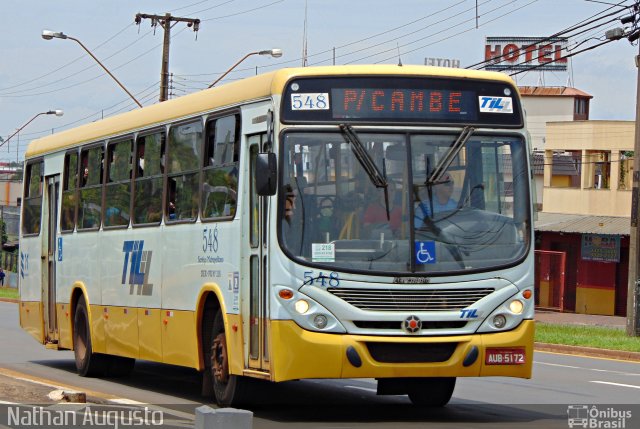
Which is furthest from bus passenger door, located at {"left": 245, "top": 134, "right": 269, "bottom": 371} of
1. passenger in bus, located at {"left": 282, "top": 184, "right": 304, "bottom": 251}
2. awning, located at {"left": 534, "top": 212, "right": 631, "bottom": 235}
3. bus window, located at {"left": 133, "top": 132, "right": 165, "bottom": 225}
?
awning, located at {"left": 534, "top": 212, "right": 631, "bottom": 235}

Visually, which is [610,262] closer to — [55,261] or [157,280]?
[55,261]

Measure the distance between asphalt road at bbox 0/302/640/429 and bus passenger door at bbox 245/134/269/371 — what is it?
64 centimetres

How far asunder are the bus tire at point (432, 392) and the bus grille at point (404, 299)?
2032 millimetres

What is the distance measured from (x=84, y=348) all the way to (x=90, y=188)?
7.14 feet

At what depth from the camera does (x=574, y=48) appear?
31.9m

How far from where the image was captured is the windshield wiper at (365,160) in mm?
12648

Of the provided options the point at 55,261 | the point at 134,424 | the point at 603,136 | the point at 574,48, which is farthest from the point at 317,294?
the point at 603,136

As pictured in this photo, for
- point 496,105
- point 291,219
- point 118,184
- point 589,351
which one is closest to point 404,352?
point 291,219

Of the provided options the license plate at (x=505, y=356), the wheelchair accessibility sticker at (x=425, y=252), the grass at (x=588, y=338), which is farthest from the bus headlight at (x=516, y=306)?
the grass at (x=588, y=338)

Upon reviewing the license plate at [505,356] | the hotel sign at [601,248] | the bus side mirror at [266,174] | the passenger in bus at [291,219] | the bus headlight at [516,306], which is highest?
the bus side mirror at [266,174]

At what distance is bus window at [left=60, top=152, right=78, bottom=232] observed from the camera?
19688 mm

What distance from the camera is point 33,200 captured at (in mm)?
21844

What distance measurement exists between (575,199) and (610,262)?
6.11 m

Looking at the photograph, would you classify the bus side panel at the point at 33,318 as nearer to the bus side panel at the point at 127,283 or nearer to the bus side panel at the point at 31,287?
the bus side panel at the point at 31,287
